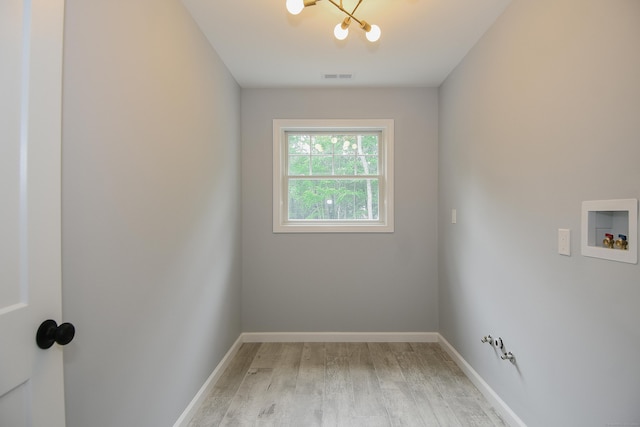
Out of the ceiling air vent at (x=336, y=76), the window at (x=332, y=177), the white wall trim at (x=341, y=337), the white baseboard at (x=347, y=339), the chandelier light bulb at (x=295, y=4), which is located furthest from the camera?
the window at (x=332, y=177)

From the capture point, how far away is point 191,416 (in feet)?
6.40

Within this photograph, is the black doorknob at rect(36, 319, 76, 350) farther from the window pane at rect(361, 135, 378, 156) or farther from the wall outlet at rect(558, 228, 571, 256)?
the window pane at rect(361, 135, 378, 156)

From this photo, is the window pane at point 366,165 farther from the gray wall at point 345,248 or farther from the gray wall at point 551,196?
the gray wall at point 551,196

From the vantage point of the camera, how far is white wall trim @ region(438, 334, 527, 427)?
185 cm

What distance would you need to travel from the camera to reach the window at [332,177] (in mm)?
3236

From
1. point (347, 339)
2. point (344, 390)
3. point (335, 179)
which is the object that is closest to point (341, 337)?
point (347, 339)

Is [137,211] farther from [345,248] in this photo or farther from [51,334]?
[345,248]

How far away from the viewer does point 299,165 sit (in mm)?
3273

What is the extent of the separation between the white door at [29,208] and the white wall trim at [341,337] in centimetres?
232

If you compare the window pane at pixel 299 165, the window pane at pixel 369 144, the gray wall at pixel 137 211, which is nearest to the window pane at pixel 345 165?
the window pane at pixel 369 144

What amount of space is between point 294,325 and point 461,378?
4.95 ft

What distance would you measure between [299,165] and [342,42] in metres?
1.26

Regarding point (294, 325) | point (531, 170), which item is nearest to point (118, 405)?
point (294, 325)

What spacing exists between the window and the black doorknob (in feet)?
7.77
